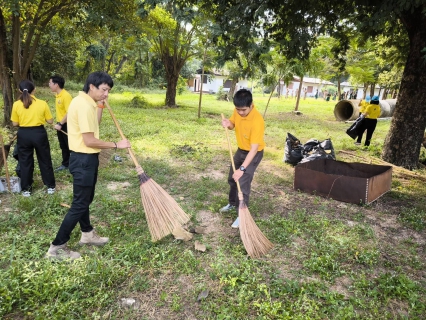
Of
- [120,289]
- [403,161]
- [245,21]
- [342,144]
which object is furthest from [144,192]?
[342,144]

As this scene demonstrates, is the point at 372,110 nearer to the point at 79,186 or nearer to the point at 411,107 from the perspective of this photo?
the point at 411,107

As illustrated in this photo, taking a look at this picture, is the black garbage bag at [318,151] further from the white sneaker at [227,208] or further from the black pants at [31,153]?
the black pants at [31,153]

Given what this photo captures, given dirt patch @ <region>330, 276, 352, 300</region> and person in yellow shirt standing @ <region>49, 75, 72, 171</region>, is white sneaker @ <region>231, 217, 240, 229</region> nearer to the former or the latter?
dirt patch @ <region>330, 276, 352, 300</region>

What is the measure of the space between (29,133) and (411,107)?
266 inches

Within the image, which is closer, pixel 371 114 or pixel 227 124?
pixel 227 124

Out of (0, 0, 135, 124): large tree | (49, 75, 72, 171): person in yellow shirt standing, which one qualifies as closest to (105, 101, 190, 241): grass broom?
(49, 75, 72, 171): person in yellow shirt standing

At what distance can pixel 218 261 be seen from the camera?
308 cm

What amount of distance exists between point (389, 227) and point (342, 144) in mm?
5458

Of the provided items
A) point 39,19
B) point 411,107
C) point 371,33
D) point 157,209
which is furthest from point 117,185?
point 371,33

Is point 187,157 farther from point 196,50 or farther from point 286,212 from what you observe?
point 196,50

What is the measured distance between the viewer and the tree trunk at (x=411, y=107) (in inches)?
231

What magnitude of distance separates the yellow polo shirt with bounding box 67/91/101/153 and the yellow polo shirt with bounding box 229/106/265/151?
5.41ft

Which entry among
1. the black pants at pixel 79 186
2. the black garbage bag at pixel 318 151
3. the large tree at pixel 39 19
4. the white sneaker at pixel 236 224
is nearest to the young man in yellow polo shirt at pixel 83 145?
the black pants at pixel 79 186

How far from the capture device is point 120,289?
8.72ft
